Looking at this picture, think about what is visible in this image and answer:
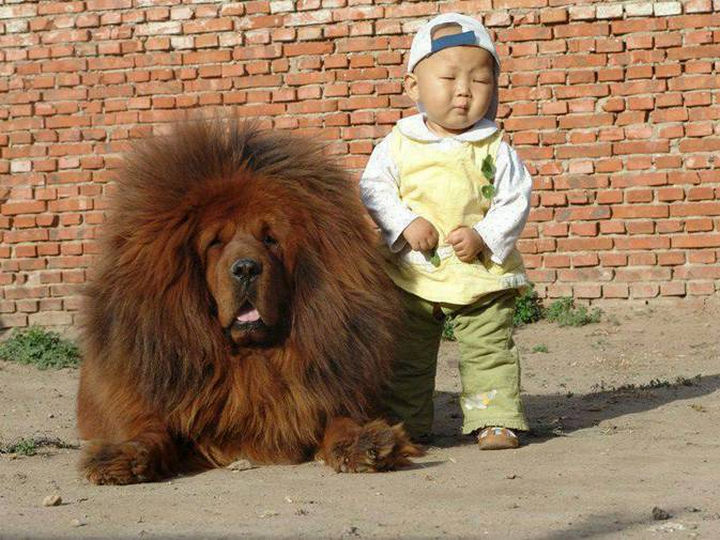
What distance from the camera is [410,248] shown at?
15.6 feet

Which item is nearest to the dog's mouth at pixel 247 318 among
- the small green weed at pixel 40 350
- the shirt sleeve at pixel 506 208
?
the shirt sleeve at pixel 506 208

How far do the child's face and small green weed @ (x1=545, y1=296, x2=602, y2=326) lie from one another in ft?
12.5

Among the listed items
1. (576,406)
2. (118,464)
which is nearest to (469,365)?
(576,406)

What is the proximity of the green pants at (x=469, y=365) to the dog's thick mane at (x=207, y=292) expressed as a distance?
42 centimetres

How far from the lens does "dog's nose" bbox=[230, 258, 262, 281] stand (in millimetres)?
4023

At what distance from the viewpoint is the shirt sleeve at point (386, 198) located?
468 cm

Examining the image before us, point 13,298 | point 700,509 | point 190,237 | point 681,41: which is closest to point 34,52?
point 13,298

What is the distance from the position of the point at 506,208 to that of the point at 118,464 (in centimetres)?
182

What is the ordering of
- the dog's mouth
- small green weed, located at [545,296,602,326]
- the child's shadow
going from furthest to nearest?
1. small green weed, located at [545,296,602,326]
2. the child's shadow
3. the dog's mouth

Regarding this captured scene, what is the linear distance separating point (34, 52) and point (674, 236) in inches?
196

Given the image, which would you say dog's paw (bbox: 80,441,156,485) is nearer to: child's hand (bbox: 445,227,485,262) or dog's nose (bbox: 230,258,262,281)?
dog's nose (bbox: 230,258,262,281)

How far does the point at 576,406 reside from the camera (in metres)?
5.77

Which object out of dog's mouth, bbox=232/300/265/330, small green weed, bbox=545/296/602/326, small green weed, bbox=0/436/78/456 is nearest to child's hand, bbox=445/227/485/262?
dog's mouth, bbox=232/300/265/330

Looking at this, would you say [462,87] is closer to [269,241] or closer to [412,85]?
[412,85]
